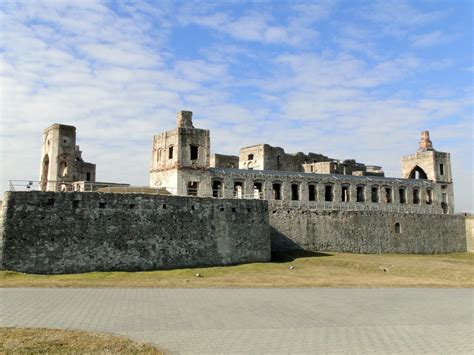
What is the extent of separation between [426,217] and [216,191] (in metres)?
21.2

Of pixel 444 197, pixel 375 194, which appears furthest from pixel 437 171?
pixel 375 194

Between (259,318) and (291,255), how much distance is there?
20.6 m

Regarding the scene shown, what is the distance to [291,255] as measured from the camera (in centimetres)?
3316

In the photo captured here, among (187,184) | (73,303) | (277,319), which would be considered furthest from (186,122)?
(277,319)

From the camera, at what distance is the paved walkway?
33.7 feet

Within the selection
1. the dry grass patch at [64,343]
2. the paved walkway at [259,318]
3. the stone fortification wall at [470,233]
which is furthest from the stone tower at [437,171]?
the dry grass patch at [64,343]

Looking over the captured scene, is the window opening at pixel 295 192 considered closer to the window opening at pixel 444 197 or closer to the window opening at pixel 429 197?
the window opening at pixel 429 197

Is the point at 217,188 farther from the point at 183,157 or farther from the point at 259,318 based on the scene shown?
the point at 259,318

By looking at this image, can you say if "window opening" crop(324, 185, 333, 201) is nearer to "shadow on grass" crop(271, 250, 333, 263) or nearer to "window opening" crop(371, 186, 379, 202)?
"window opening" crop(371, 186, 379, 202)

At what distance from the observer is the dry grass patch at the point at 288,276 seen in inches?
827

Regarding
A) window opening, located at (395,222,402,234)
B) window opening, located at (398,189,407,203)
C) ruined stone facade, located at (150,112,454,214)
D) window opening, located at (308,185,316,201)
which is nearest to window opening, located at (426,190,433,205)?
ruined stone facade, located at (150,112,454,214)

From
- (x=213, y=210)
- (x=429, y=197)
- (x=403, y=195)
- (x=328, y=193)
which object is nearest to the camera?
(x=213, y=210)

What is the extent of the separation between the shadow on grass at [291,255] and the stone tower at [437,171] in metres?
22.4

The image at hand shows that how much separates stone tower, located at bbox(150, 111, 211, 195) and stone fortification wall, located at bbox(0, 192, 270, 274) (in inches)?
229
